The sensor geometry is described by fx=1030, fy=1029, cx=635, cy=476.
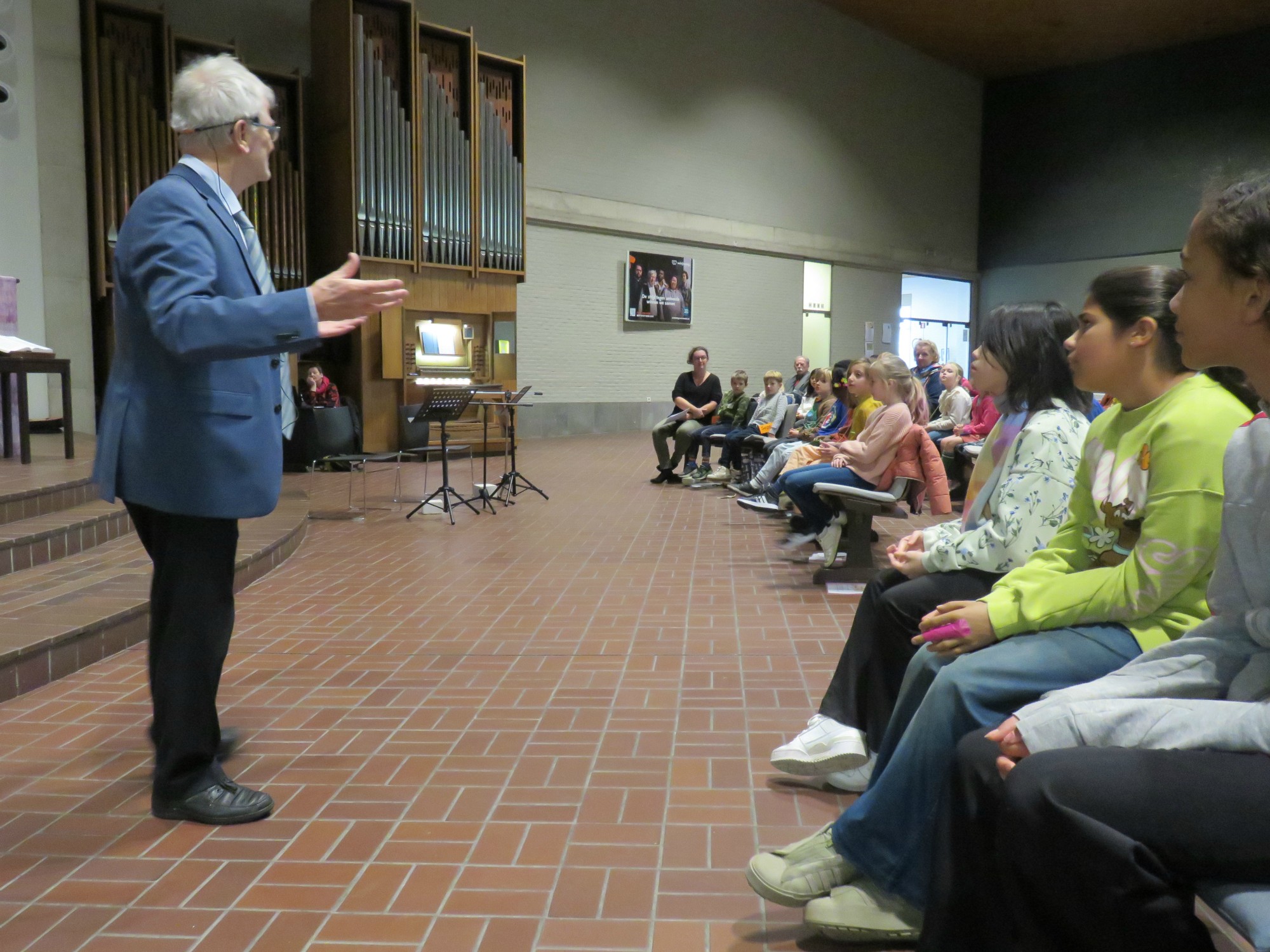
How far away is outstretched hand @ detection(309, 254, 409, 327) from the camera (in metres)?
2.30

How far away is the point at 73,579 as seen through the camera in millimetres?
4512

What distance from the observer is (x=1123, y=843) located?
132cm

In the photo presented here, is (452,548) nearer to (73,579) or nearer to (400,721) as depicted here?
(73,579)

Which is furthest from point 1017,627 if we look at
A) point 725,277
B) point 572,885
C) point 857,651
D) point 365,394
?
point 725,277

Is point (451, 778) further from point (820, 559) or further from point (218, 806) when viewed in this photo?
point (820, 559)

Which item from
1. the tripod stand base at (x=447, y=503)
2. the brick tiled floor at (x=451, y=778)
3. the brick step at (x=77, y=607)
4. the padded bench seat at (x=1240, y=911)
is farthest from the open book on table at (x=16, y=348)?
the padded bench seat at (x=1240, y=911)

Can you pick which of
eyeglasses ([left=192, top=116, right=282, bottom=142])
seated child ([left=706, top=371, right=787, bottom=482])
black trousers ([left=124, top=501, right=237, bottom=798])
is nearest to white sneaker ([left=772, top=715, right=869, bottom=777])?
black trousers ([left=124, top=501, right=237, bottom=798])

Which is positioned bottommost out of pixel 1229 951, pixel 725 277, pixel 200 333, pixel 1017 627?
pixel 1229 951

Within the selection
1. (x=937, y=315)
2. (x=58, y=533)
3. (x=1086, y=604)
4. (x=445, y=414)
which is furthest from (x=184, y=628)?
Answer: (x=937, y=315)

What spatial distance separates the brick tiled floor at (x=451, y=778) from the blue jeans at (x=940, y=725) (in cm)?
28

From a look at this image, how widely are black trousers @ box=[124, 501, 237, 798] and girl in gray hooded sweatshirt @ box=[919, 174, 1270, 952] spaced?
1.74 m

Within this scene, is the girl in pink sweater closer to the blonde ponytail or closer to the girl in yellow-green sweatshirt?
the blonde ponytail

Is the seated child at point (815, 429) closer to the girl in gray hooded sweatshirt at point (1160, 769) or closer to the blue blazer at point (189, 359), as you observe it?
the blue blazer at point (189, 359)

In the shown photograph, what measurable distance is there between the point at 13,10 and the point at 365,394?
4551 millimetres
